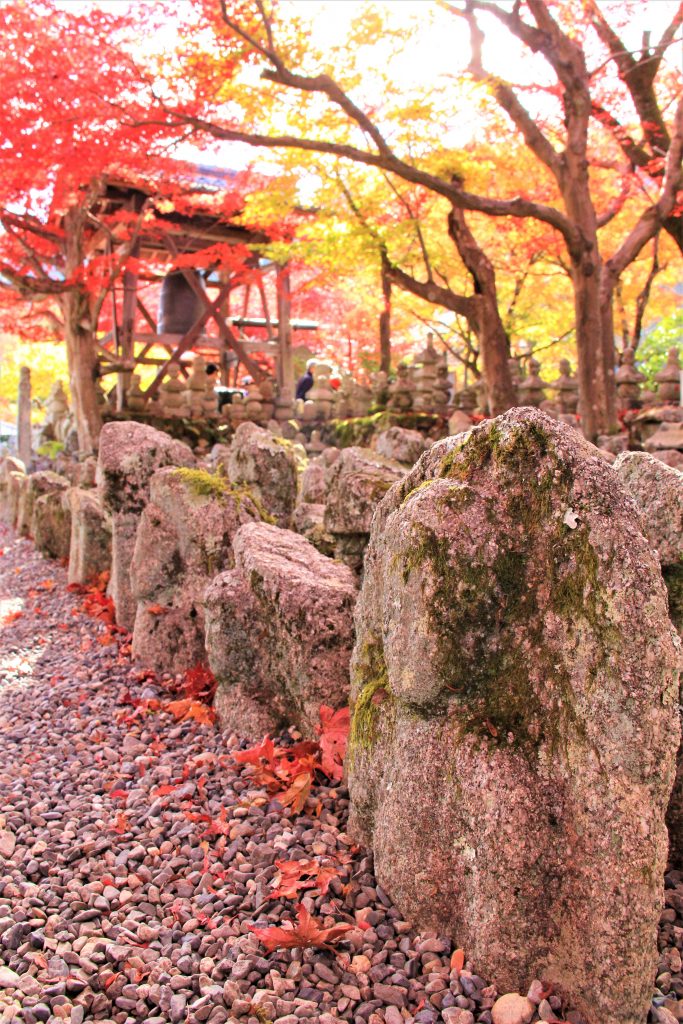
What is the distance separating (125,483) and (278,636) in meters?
2.93

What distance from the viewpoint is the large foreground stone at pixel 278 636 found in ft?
11.9

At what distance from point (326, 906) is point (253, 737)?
1.29m

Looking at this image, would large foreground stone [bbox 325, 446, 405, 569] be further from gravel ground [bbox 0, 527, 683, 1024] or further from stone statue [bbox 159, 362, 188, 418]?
stone statue [bbox 159, 362, 188, 418]

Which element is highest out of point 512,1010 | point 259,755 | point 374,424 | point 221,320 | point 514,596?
point 221,320

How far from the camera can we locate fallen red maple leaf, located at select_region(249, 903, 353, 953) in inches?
97.0

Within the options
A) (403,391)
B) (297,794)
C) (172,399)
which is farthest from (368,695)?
(172,399)

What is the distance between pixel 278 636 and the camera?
12.4ft

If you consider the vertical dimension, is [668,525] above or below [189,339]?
below

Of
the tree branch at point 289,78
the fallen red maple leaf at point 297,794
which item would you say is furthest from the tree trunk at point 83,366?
the fallen red maple leaf at point 297,794

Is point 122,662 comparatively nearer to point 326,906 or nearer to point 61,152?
point 326,906

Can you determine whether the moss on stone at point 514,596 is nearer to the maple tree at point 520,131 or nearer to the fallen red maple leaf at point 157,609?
the fallen red maple leaf at point 157,609

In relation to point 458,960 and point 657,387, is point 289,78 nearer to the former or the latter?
point 657,387

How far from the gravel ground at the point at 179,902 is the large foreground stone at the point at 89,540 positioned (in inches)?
129

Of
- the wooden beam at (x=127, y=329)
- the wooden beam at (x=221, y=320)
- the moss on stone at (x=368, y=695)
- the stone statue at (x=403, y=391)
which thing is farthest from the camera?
the wooden beam at (x=221, y=320)
